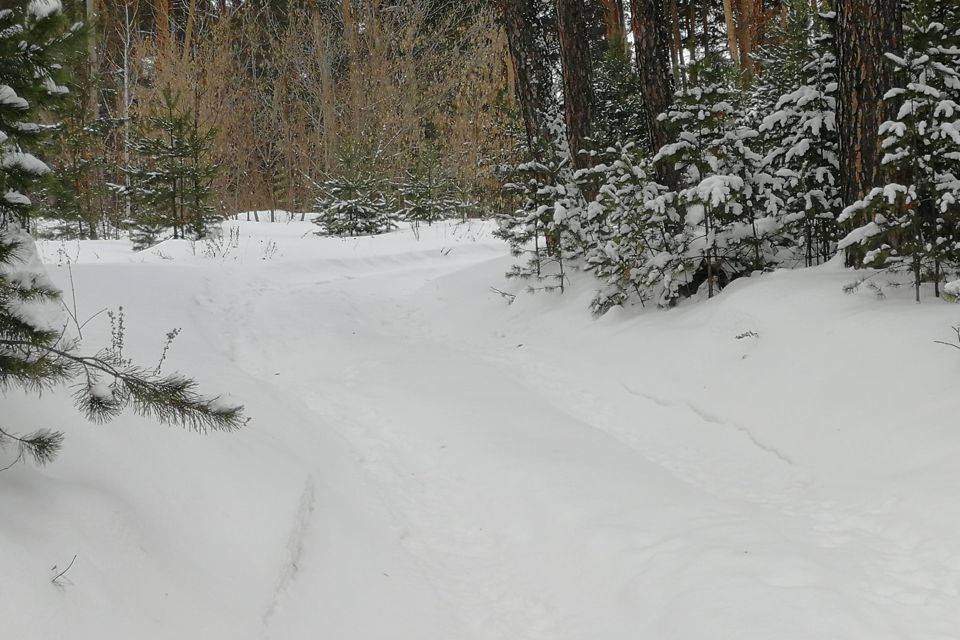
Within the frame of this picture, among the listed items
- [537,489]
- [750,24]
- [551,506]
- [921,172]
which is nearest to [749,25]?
[750,24]

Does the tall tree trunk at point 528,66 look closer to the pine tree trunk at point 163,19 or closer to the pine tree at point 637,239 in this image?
the pine tree at point 637,239

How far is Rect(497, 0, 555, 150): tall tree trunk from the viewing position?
11.3 m

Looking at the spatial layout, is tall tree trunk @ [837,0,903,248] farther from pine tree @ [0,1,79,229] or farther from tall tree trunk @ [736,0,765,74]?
tall tree trunk @ [736,0,765,74]

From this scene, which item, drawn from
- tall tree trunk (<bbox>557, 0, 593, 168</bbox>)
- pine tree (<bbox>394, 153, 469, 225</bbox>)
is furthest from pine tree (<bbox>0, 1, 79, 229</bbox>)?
pine tree (<bbox>394, 153, 469, 225</bbox>)

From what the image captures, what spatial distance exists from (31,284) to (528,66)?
9673 millimetres

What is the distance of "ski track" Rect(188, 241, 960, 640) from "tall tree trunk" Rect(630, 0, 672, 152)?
12.8 feet

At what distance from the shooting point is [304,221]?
2231 cm

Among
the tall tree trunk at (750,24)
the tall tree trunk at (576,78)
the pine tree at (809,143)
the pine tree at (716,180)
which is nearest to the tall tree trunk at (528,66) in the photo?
Result: the tall tree trunk at (576,78)

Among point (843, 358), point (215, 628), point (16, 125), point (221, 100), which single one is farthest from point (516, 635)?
point (221, 100)

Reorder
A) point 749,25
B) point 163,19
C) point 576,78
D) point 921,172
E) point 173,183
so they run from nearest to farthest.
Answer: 1. point 921,172
2. point 576,78
3. point 173,183
4. point 749,25
5. point 163,19

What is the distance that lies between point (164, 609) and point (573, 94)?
9635mm

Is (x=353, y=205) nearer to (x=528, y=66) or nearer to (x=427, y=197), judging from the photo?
(x=427, y=197)

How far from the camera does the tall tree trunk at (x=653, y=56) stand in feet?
29.7

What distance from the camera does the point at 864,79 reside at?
6.56 metres
